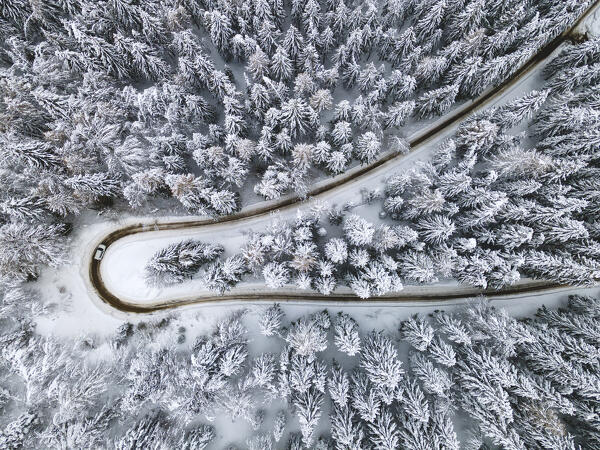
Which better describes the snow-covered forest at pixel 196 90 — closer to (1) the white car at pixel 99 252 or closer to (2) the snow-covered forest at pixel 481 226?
(1) the white car at pixel 99 252

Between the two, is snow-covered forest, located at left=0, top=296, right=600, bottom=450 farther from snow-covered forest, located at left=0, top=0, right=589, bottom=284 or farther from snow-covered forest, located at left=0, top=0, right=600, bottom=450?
snow-covered forest, located at left=0, top=0, right=589, bottom=284

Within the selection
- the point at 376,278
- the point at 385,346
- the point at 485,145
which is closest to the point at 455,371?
the point at 385,346

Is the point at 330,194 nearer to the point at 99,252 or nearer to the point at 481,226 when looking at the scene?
the point at 481,226

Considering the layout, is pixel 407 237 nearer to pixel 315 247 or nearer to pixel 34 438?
pixel 315 247

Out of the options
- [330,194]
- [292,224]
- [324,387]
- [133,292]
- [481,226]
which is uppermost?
[330,194]

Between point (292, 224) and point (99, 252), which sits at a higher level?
point (99, 252)

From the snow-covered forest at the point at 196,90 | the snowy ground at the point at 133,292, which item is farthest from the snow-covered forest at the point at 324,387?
the snow-covered forest at the point at 196,90

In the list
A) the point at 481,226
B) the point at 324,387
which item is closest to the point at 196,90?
the point at 481,226

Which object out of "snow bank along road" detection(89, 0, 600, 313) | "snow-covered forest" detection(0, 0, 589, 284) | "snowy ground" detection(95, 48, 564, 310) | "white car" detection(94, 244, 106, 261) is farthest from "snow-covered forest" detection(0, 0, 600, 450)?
"snow bank along road" detection(89, 0, 600, 313)
